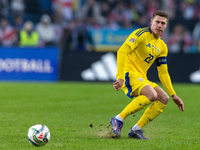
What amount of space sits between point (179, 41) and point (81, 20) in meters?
4.79

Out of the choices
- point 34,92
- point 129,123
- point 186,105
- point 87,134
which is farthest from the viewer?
point 34,92

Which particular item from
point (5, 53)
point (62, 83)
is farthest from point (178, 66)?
point (5, 53)

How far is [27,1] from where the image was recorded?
2023 centimetres

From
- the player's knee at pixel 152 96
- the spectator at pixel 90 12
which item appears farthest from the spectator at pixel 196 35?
the player's knee at pixel 152 96

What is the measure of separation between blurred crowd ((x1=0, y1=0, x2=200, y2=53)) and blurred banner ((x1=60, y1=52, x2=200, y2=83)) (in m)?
0.95

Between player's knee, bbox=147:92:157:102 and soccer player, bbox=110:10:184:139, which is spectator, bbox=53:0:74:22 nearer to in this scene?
soccer player, bbox=110:10:184:139

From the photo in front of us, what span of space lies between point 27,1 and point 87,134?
49.3ft

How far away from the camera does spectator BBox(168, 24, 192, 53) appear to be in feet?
61.6

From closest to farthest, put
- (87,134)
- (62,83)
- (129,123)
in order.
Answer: (87,134) < (129,123) < (62,83)

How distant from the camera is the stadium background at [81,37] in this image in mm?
15734

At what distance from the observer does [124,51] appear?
18.9ft

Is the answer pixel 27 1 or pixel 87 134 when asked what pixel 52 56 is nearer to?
pixel 27 1

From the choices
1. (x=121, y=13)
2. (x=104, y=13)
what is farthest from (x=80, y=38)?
(x=121, y=13)

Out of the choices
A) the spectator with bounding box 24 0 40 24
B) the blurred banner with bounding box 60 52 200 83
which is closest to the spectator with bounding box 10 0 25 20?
the spectator with bounding box 24 0 40 24
